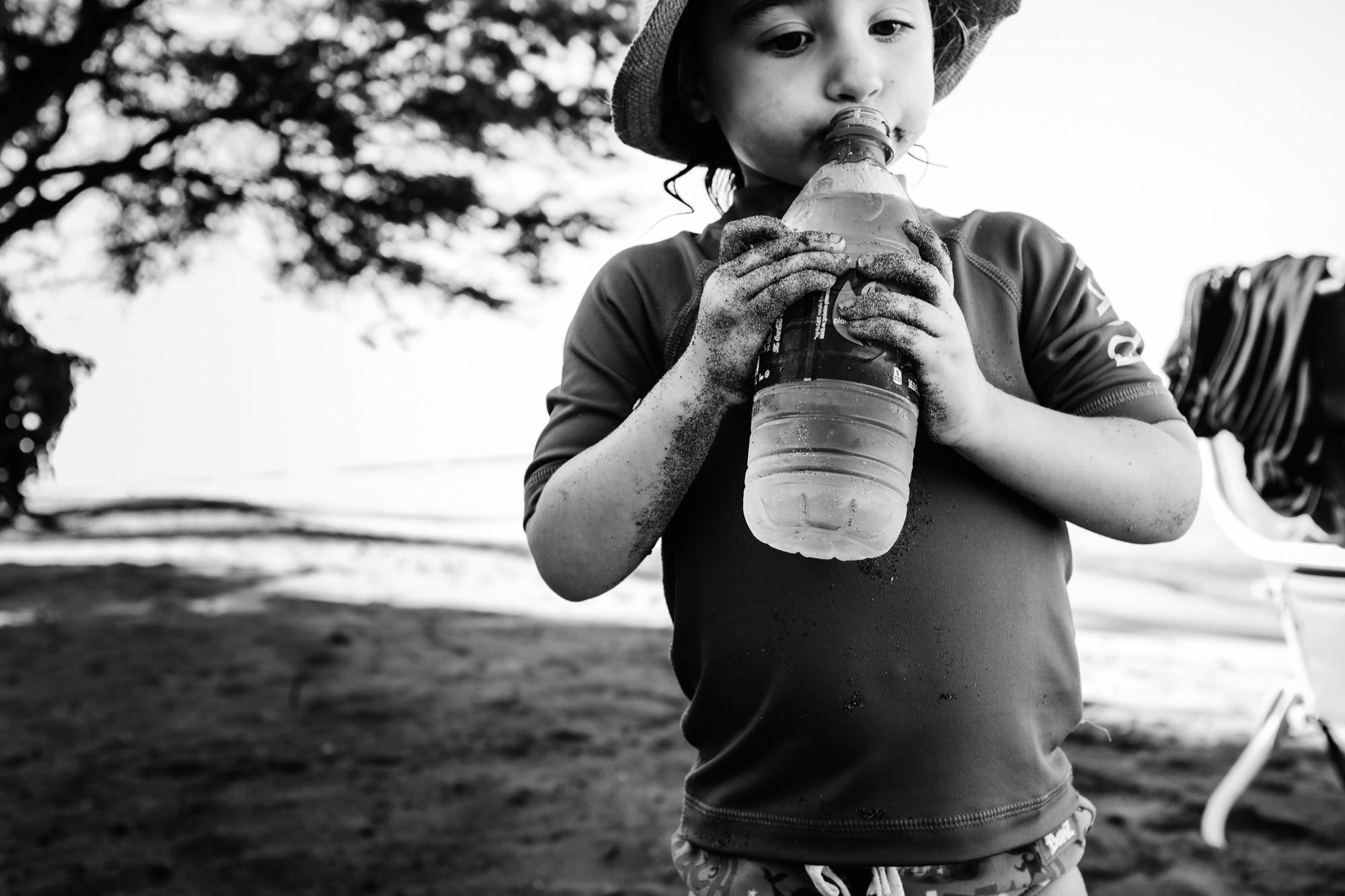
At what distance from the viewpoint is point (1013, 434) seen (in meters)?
1.10

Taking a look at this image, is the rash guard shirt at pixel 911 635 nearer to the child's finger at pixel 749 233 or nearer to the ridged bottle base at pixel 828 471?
the ridged bottle base at pixel 828 471

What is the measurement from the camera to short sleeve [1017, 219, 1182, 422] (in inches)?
47.1

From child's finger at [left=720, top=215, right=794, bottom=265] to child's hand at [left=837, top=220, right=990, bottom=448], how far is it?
9cm

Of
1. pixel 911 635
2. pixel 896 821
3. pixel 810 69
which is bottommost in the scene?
pixel 896 821

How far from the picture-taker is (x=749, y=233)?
107 cm

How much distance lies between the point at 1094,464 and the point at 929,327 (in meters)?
0.27

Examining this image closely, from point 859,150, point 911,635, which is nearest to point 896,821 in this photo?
point 911,635

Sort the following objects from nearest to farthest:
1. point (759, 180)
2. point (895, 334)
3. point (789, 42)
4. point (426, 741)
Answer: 1. point (895, 334)
2. point (789, 42)
3. point (759, 180)
4. point (426, 741)

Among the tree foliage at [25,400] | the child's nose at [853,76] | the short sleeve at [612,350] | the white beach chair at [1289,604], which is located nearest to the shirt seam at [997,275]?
the child's nose at [853,76]

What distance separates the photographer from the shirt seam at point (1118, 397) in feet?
3.90

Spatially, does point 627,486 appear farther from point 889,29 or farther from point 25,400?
point 25,400

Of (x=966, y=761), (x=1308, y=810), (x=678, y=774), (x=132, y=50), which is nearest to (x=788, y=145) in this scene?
(x=966, y=761)

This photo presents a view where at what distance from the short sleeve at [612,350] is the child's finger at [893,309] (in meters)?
0.33

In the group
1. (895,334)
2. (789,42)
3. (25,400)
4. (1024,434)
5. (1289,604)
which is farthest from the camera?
(25,400)
